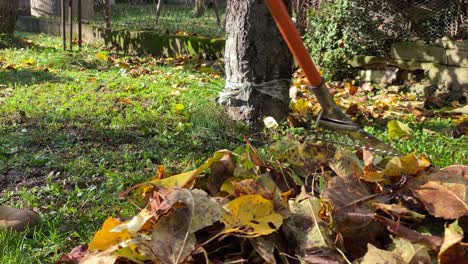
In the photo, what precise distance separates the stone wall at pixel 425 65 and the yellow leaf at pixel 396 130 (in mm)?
2058

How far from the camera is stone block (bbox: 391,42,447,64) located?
18.3ft

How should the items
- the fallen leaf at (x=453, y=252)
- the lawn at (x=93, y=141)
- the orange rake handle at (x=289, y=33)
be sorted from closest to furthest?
the fallen leaf at (x=453, y=252), the orange rake handle at (x=289, y=33), the lawn at (x=93, y=141)

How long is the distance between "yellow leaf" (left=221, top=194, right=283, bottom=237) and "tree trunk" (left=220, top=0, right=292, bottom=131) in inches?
102

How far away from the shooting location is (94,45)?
972 cm

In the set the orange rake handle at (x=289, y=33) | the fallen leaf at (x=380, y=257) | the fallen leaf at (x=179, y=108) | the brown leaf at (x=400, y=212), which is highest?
A: the orange rake handle at (x=289, y=33)


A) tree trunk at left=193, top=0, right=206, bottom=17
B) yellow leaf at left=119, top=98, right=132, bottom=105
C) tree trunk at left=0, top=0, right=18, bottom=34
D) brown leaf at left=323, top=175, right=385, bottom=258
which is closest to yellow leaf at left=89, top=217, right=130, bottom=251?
brown leaf at left=323, top=175, right=385, bottom=258

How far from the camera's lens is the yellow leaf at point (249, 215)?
4.27 feet

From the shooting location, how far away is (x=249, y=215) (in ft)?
4.30

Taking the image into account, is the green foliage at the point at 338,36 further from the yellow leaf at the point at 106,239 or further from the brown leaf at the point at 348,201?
the yellow leaf at the point at 106,239

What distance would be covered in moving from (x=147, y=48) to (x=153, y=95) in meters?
3.75

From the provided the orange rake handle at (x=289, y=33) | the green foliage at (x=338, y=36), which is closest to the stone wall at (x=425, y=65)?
the green foliage at (x=338, y=36)

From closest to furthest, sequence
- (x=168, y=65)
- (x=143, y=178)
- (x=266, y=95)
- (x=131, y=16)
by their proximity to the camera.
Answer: (x=143, y=178)
(x=266, y=95)
(x=168, y=65)
(x=131, y=16)

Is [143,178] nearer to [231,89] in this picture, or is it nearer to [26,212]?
[26,212]

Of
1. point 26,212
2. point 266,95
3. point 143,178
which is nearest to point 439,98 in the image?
point 266,95
